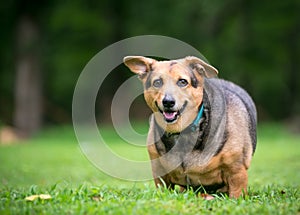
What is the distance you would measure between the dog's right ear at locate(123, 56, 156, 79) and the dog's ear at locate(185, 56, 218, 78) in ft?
1.57

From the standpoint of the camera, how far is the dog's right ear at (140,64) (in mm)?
6410

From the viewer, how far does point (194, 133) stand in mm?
6043

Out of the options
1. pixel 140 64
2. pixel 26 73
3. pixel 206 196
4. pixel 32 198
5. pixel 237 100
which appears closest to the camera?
pixel 32 198

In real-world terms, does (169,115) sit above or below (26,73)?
above

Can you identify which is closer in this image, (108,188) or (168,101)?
(168,101)

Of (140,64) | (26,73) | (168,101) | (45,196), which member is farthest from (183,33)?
(45,196)

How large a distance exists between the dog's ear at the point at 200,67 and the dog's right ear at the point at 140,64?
1.57ft

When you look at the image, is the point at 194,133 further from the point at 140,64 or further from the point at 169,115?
the point at 140,64

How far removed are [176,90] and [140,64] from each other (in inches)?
29.5

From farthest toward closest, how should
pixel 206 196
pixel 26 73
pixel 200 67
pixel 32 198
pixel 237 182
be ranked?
pixel 26 73, pixel 200 67, pixel 237 182, pixel 206 196, pixel 32 198

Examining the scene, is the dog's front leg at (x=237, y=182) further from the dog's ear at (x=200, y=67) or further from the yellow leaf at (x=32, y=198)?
the yellow leaf at (x=32, y=198)

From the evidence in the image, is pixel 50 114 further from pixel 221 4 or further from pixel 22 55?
pixel 221 4

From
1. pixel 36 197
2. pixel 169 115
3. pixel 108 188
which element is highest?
pixel 169 115

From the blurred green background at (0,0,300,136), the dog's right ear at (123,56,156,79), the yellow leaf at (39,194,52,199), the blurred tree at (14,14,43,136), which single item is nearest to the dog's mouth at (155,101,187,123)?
the dog's right ear at (123,56,156,79)
